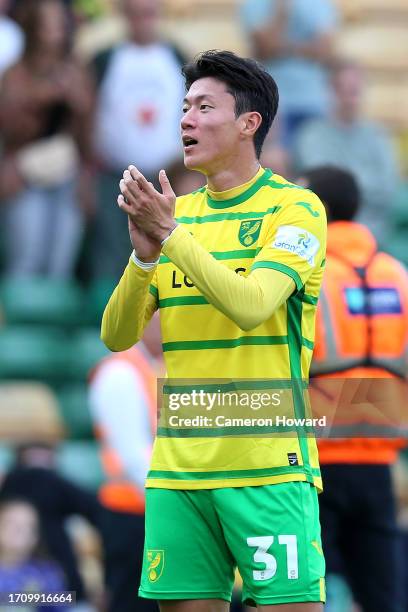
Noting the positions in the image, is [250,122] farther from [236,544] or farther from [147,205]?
[236,544]

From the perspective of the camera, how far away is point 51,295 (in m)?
9.28

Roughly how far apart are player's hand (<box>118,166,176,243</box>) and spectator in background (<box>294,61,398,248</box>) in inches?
220

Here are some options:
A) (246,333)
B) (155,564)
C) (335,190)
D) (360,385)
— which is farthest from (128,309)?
(335,190)

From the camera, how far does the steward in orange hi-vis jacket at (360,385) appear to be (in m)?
5.45

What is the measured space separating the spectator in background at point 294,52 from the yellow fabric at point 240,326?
5.78 m

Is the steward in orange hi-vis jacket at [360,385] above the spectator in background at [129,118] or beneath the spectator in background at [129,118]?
beneath

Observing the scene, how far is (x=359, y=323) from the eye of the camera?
18.1 ft

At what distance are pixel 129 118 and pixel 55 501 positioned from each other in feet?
8.89

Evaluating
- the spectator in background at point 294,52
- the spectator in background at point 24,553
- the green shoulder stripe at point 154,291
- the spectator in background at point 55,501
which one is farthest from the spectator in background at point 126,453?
the spectator in background at point 294,52

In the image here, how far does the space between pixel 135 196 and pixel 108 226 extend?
17.2 feet

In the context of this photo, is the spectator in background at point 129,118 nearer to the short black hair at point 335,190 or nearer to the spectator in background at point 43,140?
the spectator in background at point 43,140

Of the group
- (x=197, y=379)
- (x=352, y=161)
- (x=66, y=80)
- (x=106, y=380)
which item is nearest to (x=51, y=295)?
(x=66, y=80)

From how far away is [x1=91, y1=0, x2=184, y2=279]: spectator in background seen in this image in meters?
9.09

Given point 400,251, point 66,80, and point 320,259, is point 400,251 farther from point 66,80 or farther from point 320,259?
point 320,259
